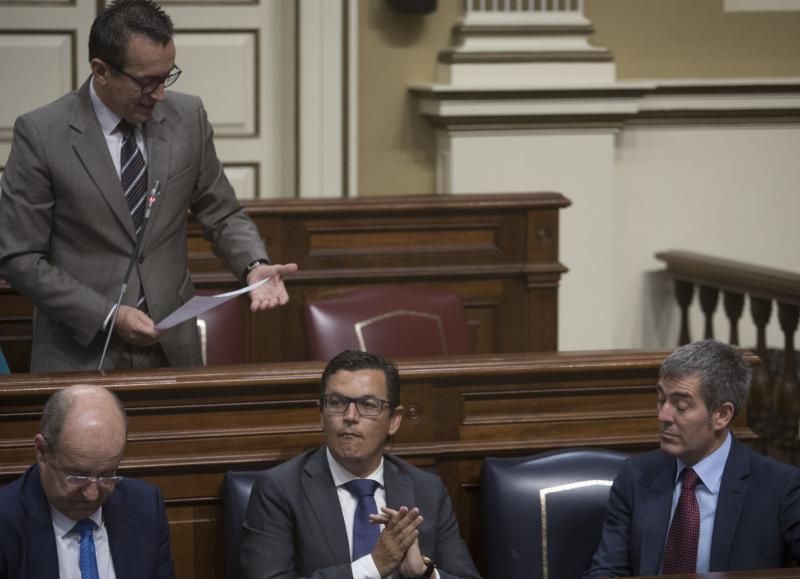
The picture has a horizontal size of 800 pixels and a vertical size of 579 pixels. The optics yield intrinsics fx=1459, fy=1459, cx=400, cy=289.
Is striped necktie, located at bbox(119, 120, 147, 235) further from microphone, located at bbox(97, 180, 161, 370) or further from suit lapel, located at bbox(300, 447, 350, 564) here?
suit lapel, located at bbox(300, 447, 350, 564)

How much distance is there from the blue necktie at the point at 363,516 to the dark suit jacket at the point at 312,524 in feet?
0.09

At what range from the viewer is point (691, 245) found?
607 cm

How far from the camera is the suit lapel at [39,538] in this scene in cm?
266

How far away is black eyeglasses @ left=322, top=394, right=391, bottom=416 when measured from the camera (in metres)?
2.98

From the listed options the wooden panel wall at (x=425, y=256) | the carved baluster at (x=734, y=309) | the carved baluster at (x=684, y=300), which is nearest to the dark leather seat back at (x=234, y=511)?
the wooden panel wall at (x=425, y=256)

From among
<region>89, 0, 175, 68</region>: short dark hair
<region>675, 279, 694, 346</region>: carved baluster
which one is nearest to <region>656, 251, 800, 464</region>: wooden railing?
<region>675, 279, 694, 346</region>: carved baluster

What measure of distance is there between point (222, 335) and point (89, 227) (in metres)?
0.99

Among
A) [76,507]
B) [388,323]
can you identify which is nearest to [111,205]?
[76,507]

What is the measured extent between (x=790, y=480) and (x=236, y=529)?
1.16 metres

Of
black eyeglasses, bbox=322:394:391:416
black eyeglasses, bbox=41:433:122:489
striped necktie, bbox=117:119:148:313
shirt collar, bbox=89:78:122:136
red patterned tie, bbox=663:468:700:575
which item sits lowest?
red patterned tie, bbox=663:468:700:575

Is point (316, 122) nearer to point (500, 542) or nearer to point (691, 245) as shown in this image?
point (691, 245)

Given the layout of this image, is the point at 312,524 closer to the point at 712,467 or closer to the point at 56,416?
the point at 56,416

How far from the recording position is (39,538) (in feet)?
8.75

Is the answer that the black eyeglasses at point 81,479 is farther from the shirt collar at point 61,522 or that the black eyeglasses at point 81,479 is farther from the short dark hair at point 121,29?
the short dark hair at point 121,29
